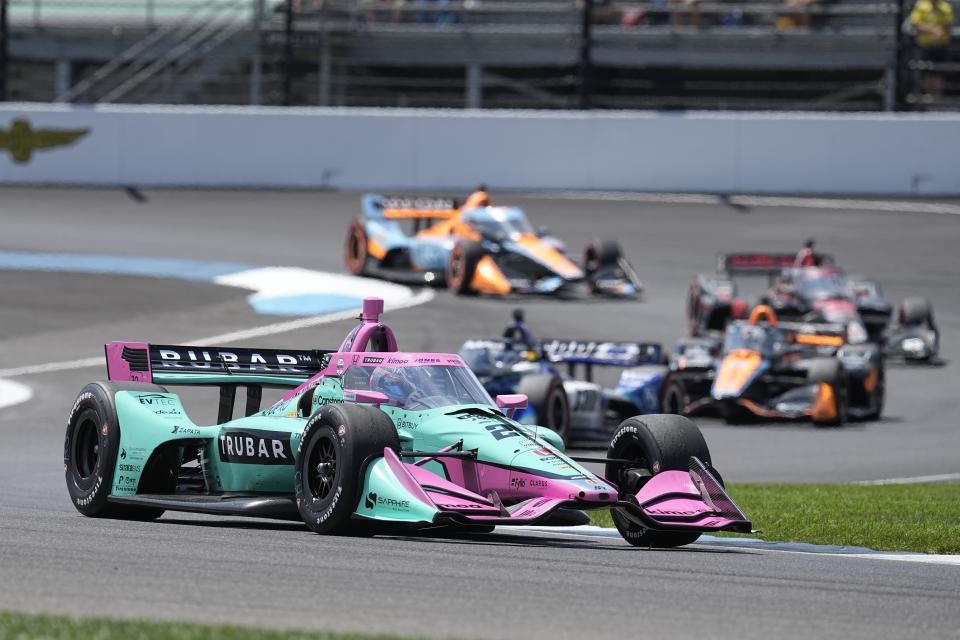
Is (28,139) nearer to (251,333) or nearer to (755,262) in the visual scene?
(251,333)

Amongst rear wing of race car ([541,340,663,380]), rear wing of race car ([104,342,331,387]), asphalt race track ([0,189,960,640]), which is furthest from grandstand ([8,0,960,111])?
rear wing of race car ([104,342,331,387])

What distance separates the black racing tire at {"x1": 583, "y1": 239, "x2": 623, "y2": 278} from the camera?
2705cm

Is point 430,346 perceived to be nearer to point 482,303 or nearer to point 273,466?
point 482,303

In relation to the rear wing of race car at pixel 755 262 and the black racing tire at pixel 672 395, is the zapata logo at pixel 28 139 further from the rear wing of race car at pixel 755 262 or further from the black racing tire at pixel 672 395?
the black racing tire at pixel 672 395

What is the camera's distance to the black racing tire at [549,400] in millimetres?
16344

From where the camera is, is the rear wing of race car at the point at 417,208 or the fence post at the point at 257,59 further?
the fence post at the point at 257,59

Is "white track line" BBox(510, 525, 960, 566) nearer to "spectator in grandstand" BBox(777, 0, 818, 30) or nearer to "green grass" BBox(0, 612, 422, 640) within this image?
"green grass" BBox(0, 612, 422, 640)

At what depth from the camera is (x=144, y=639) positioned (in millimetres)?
6215

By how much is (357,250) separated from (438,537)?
1866 centimetres

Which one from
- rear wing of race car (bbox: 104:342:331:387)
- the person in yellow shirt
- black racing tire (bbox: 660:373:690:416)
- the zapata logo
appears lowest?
black racing tire (bbox: 660:373:690:416)

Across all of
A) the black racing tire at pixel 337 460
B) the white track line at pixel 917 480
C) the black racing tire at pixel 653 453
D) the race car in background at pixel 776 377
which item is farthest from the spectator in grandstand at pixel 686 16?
the black racing tire at pixel 337 460

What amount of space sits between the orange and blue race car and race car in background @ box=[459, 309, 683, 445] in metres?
8.15

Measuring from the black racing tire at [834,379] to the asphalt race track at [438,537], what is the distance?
9.8 inches

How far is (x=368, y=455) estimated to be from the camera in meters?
9.47
